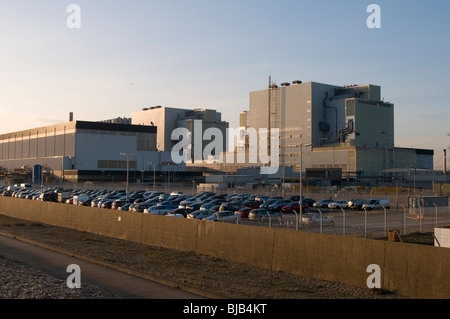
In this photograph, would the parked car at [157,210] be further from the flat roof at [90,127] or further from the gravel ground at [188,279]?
the flat roof at [90,127]

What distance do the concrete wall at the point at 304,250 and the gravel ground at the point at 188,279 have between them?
55cm

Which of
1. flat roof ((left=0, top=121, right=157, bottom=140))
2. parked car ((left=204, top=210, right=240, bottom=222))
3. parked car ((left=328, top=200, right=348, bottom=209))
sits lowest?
parked car ((left=328, top=200, right=348, bottom=209))

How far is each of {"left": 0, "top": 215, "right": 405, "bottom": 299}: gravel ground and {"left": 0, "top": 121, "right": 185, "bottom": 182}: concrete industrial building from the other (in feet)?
312

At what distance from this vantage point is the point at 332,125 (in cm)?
14562

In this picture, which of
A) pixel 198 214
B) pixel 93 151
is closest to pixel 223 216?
pixel 198 214

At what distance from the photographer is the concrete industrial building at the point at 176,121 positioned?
180 metres

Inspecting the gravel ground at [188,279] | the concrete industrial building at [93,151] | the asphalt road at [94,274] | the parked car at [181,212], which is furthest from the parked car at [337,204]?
the concrete industrial building at [93,151]

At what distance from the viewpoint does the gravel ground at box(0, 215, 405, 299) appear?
17.1 meters

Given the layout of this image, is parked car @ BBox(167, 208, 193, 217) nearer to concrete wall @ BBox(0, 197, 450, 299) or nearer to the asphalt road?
concrete wall @ BBox(0, 197, 450, 299)

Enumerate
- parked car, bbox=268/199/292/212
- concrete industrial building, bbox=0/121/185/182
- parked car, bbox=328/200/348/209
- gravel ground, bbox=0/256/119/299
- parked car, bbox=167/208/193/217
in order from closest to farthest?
gravel ground, bbox=0/256/119/299, parked car, bbox=167/208/193/217, parked car, bbox=268/199/292/212, parked car, bbox=328/200/348/209, concrete industrial building, bbox=0/121/185/182

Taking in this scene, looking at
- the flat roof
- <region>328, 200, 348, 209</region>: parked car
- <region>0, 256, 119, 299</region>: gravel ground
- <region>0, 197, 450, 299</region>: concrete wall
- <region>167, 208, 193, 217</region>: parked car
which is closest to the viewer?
<region>0, 256, 119, 299</region>: gravel ground

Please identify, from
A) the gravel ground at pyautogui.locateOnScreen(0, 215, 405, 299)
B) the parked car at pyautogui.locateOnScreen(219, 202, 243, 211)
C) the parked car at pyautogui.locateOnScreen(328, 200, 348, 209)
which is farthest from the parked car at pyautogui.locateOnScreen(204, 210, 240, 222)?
the parked car at pyautogui.locateOnScreen(328, 200, 348, 209)

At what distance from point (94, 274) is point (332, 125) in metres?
131
